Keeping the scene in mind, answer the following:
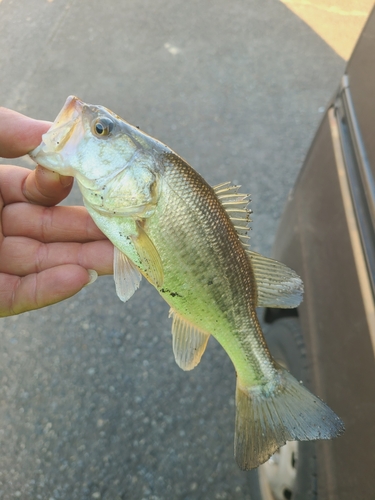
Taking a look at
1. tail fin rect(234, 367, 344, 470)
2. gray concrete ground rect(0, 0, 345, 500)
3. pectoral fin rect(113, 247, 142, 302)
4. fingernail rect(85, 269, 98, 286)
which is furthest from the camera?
gray concrete ground rect(0, 0, 345, 500)

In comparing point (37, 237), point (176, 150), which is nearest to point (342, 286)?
point (37, 237)

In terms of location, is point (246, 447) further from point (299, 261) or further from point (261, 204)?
point (261, 204)

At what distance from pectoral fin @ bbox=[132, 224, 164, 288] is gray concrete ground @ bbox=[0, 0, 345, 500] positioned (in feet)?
4.71

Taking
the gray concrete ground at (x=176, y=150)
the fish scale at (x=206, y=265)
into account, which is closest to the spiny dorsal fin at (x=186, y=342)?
the fish scale at (x=206, y=265)

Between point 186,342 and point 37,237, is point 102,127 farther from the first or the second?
point 186,342

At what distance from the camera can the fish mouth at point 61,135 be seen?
140cm

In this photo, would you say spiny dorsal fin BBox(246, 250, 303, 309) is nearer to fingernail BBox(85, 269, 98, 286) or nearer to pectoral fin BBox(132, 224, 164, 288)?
pectoral fin BBox(132, 224, 164, 288)

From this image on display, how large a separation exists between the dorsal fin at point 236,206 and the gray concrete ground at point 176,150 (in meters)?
1.50

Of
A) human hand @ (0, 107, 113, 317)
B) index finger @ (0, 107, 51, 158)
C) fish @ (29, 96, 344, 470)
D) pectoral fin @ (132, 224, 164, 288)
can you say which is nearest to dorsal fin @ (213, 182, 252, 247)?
fish @ (29, 96, 344, 470)

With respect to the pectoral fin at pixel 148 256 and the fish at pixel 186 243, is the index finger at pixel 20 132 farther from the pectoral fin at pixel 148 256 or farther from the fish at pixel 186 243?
the pectoral fin at pixel 148 256

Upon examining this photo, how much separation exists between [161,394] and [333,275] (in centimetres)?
145

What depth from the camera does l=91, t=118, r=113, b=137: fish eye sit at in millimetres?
1437

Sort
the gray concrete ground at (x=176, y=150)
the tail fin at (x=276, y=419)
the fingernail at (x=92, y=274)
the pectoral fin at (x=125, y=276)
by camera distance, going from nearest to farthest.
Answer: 1. the tail fin at (x=276, y=419)
2. the pectoral fin at (x=125, y=276)
3. the fingernail at (x=92, y=274)
4. the gray concrete ground at (x=176, y=150)

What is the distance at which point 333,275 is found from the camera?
177 cm
